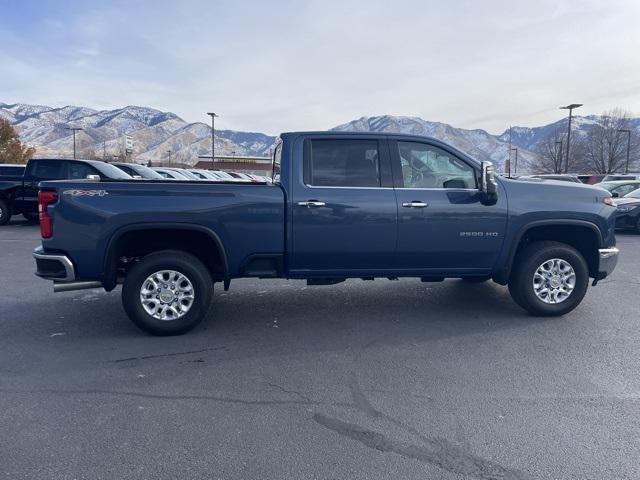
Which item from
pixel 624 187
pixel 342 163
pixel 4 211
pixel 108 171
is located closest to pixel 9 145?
pixel 4 211

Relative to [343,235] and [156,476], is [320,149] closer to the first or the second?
[343,235]

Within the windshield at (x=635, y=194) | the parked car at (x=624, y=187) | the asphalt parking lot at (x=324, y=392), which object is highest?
the parked car at (x=624, y=187)

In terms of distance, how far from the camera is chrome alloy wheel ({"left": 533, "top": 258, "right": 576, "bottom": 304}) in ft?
17.3

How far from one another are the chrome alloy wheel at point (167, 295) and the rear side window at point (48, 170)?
33.8ft

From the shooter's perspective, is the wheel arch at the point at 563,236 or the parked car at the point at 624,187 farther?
the parked car at the point at 624,187

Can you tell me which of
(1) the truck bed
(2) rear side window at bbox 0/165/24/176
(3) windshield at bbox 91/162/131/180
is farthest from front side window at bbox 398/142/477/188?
(2) rear side window at bbox 0/165/24/176

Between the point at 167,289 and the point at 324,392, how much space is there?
2005mm

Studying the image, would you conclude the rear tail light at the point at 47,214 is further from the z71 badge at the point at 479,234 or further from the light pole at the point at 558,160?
the light pole at the point at 558,160

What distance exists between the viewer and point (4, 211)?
13.7 m

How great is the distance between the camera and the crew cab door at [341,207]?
4762 millimetres

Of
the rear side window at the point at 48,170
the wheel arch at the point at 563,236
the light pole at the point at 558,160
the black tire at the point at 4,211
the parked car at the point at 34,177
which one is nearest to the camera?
the wheel arch at the point at 563,236

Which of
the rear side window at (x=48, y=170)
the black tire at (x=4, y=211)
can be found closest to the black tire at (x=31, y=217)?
the black tire at (x=4, y=211)

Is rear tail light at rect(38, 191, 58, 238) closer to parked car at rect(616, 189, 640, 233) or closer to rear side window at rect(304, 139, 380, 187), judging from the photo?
rear side window at rect(304, 139, 380, 187)

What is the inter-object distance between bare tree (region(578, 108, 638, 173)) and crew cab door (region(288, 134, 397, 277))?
2466 inches
